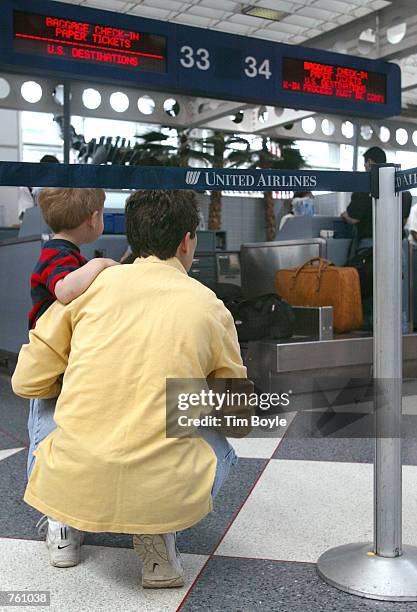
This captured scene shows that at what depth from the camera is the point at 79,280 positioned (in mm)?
1535

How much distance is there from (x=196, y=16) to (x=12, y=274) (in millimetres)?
5314

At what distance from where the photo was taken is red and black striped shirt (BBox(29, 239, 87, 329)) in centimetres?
174

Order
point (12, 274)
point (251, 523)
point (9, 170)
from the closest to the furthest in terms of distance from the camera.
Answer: point (9, 170)
point (251, 523)
point (12, 274)

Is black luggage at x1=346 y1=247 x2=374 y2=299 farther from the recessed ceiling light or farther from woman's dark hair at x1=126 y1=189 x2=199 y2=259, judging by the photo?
the recessed ceiling light

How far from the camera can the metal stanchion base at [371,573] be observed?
1.42 metres

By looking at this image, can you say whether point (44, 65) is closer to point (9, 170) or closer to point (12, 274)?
point (12, 274)

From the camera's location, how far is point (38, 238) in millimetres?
4332

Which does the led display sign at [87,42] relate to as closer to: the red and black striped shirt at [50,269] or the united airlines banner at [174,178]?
the red and black striped shirt at [50,269]

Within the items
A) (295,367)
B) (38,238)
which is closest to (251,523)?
(295,367)

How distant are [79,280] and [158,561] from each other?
641 millimetres

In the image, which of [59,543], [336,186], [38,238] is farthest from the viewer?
[38,238]

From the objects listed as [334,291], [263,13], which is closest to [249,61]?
[334,291]

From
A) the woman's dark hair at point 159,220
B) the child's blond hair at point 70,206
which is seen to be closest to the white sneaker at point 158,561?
the woman's dark hair at point 159,220

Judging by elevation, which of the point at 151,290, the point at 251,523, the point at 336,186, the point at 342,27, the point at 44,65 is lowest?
the point at 251,523
